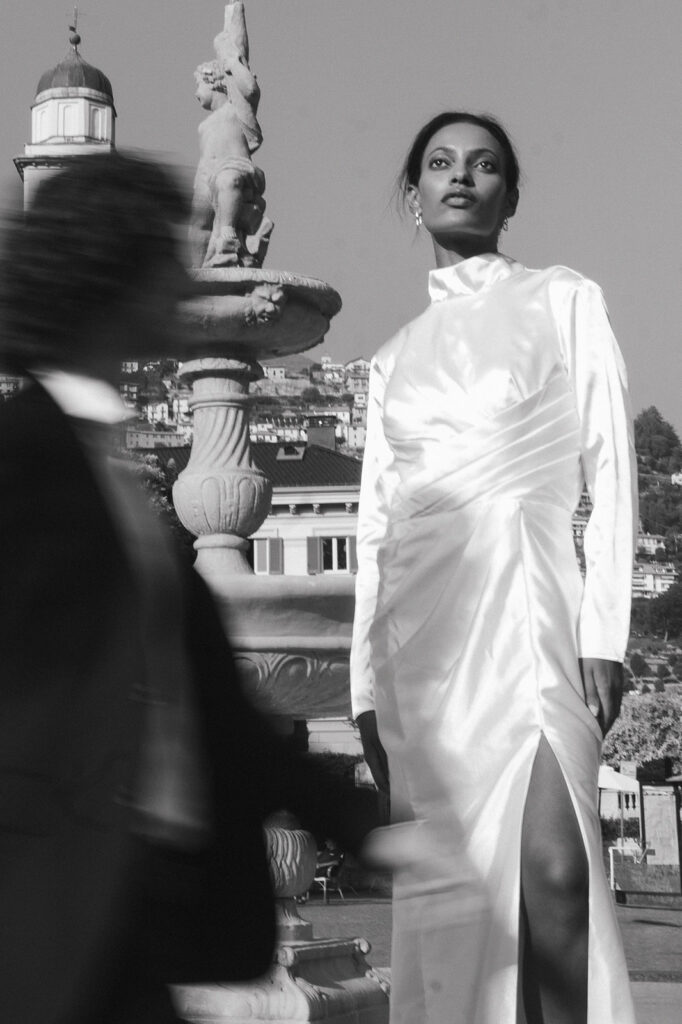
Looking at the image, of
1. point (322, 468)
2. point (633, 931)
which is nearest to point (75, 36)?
point (322, 468)

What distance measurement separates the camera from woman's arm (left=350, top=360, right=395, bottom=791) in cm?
400

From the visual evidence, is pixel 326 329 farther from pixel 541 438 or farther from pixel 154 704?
pixel 154 704

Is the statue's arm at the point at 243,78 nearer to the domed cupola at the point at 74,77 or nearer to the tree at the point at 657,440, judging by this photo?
the domed cupola at the point at 74,77

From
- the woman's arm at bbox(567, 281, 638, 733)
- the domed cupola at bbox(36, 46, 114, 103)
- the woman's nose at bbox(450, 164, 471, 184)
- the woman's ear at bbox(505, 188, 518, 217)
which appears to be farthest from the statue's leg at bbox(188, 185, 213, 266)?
the domed cupola at bbox(36, 46, 114, 103)

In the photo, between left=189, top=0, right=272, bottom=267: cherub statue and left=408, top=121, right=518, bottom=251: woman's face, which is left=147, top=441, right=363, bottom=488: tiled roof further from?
left=408, top=121, right=518, bottom=251: woman's face

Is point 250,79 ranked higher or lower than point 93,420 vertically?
higher

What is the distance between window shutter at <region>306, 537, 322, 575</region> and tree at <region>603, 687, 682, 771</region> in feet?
60.0

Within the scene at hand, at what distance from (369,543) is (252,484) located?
372 cm

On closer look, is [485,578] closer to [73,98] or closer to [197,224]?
[197,224]

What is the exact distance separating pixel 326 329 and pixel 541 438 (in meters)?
4.30

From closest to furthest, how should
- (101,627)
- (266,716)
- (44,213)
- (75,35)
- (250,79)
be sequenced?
(101,627)
(266,716)
(44,213)
(250,79)
(75,35)

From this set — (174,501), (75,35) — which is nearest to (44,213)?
(174,501)

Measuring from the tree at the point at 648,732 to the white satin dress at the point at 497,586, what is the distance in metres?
51.1

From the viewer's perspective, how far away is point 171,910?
186 centimetres
